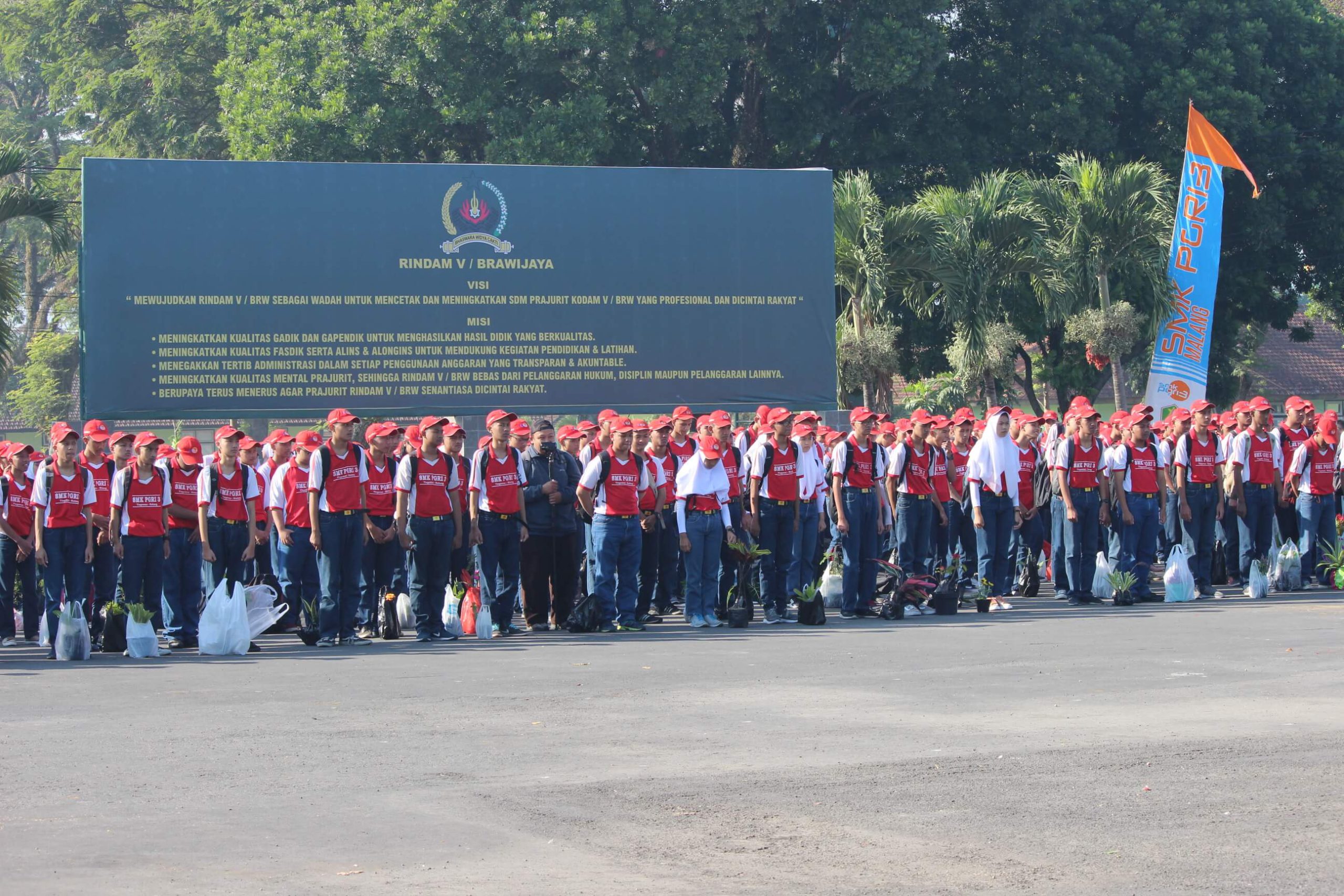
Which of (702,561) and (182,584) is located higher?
(702,561)

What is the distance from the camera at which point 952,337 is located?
30.7 m

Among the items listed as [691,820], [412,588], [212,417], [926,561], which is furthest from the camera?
[212,417]

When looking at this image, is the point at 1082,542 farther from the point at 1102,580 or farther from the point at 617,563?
the point at 617,563

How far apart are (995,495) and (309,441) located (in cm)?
637

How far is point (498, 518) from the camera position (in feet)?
45.6

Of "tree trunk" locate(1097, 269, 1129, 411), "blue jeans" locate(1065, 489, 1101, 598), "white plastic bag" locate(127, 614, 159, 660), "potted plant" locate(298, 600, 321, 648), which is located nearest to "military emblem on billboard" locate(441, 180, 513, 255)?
"potted plant" locate(298, 600, 321, 648)

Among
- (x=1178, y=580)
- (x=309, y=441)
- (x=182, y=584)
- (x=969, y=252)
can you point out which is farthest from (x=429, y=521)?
(x=969, y=252)

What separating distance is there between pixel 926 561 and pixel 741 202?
6992 mm

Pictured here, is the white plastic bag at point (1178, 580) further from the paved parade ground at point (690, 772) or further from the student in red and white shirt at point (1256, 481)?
the paved parade ground at point (690, 772)

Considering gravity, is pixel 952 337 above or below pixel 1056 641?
above

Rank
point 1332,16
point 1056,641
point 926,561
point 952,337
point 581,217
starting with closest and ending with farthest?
point 1056,641, point 926,561, point 581,217, point 952,337, point 1332,16

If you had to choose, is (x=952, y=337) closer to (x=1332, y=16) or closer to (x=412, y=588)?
(x=1332, y=16)

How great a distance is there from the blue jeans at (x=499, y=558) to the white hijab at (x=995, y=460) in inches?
180

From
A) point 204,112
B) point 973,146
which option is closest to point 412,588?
point 973,146
